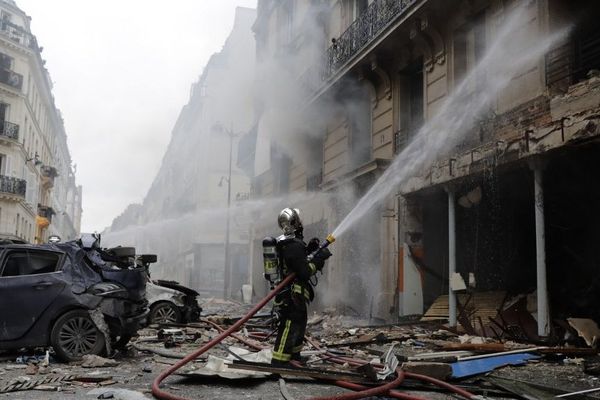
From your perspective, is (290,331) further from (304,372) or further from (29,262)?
(29,262)

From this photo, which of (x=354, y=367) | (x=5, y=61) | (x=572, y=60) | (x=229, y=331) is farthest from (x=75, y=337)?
(x=5, y=61)

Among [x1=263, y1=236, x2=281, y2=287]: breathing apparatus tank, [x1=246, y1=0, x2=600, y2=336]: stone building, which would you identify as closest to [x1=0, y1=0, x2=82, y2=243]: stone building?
[x1=246, y1=0, x2=600, y2=336]: stone building

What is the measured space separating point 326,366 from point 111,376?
7.90 feet

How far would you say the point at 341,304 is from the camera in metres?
14.5

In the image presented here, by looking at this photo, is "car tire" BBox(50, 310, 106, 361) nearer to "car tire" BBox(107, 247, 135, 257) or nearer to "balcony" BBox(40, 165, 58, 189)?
"car tire" BBox(107, 247, 135, 257)

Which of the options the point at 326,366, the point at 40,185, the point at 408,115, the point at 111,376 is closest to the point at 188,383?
the point at 111,376

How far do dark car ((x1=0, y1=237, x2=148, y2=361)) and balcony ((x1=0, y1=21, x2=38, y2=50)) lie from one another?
1271 inches

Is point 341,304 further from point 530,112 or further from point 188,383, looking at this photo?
point 188,383

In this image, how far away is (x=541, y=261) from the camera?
7.79 m

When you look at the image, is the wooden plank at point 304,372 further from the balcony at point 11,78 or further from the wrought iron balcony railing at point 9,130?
the balcony at point 11,78

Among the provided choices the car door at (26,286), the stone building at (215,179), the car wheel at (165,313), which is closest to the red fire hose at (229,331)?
the car door at (26,286)

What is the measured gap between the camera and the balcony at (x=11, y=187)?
31406mm

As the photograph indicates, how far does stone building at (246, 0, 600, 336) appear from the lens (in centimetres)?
833

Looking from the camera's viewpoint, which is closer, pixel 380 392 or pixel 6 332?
pixel 380 392
